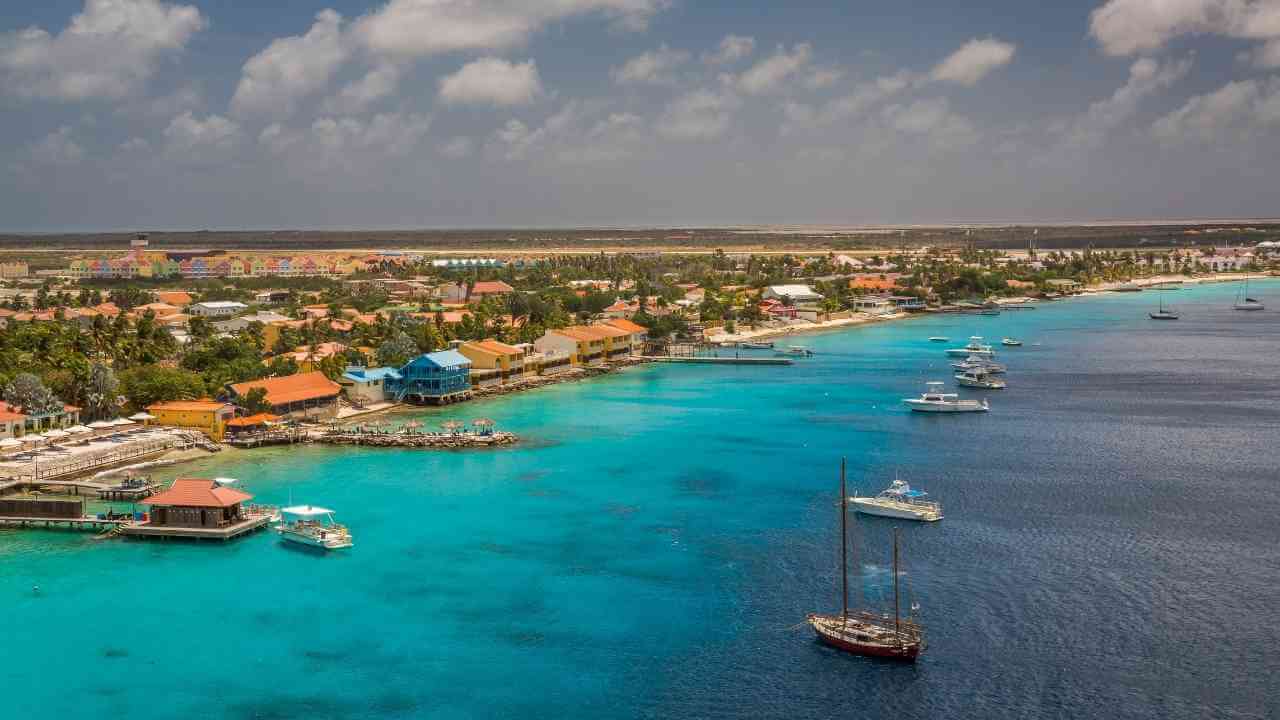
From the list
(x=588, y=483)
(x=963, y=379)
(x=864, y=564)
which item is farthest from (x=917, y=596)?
(x=963, y=379)

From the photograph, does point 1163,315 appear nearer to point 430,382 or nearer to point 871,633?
point 430,382

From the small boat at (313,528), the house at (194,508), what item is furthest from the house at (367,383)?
the small boat at (313,528)

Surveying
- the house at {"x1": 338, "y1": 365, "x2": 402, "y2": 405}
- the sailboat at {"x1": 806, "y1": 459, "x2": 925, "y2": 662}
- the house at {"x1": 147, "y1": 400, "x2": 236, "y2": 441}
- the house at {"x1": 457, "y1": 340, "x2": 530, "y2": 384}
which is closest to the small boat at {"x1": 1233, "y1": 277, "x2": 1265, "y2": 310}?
the house at {"x1": 457, "y1": 340, "x2": 530, "y2": 384}

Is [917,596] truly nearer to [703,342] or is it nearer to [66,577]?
[66,577]

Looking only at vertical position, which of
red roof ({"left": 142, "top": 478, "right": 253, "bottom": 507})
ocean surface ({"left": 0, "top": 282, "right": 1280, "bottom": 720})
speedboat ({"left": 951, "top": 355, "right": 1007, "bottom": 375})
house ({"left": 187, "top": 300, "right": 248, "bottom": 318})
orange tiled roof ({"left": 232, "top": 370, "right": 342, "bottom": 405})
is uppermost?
house ({"left": 187, "top": 300, "right": 248, "bottom": 318})

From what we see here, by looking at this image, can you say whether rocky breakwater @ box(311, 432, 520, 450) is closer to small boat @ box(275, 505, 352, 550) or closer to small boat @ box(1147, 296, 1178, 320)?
small boat @ box(275, 505, 352, 550)
